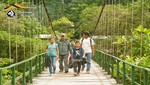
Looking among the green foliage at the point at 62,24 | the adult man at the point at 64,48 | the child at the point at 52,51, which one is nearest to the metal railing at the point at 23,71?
the child at the point at 52,51

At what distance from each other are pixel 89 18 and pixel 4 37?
128ft

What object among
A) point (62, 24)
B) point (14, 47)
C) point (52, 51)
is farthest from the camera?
point (62, 24)

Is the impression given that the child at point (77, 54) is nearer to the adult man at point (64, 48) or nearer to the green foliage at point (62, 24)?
the adult man at point (64, 48)

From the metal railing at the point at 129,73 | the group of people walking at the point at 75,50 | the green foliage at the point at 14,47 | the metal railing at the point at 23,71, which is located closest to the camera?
the metal railing at the point at 129,73


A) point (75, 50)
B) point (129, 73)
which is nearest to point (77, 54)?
point (75, 50)

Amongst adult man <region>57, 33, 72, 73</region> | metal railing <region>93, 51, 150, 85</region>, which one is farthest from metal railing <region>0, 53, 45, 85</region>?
metal railing <region>93, 51, 150, 85</region>

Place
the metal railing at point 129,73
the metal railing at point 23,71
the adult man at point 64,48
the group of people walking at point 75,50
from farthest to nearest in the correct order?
the adult man at point 64,48 → the group of people walking at point 75,50 → the metal railing at point 23,71 → the metal railing at point 129,73

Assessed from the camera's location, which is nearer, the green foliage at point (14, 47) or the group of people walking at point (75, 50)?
the group of people walking at point (75, 50)

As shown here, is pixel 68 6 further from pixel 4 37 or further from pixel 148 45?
pixel 148 45

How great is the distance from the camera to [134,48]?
51.8 ft

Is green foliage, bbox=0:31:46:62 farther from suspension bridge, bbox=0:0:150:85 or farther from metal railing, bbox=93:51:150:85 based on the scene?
metal railing, bbox=93:51:150:85

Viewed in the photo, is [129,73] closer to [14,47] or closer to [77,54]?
[77,54]

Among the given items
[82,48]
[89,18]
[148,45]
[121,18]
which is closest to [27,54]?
[82,48]

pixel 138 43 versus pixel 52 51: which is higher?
pixel 138 43
